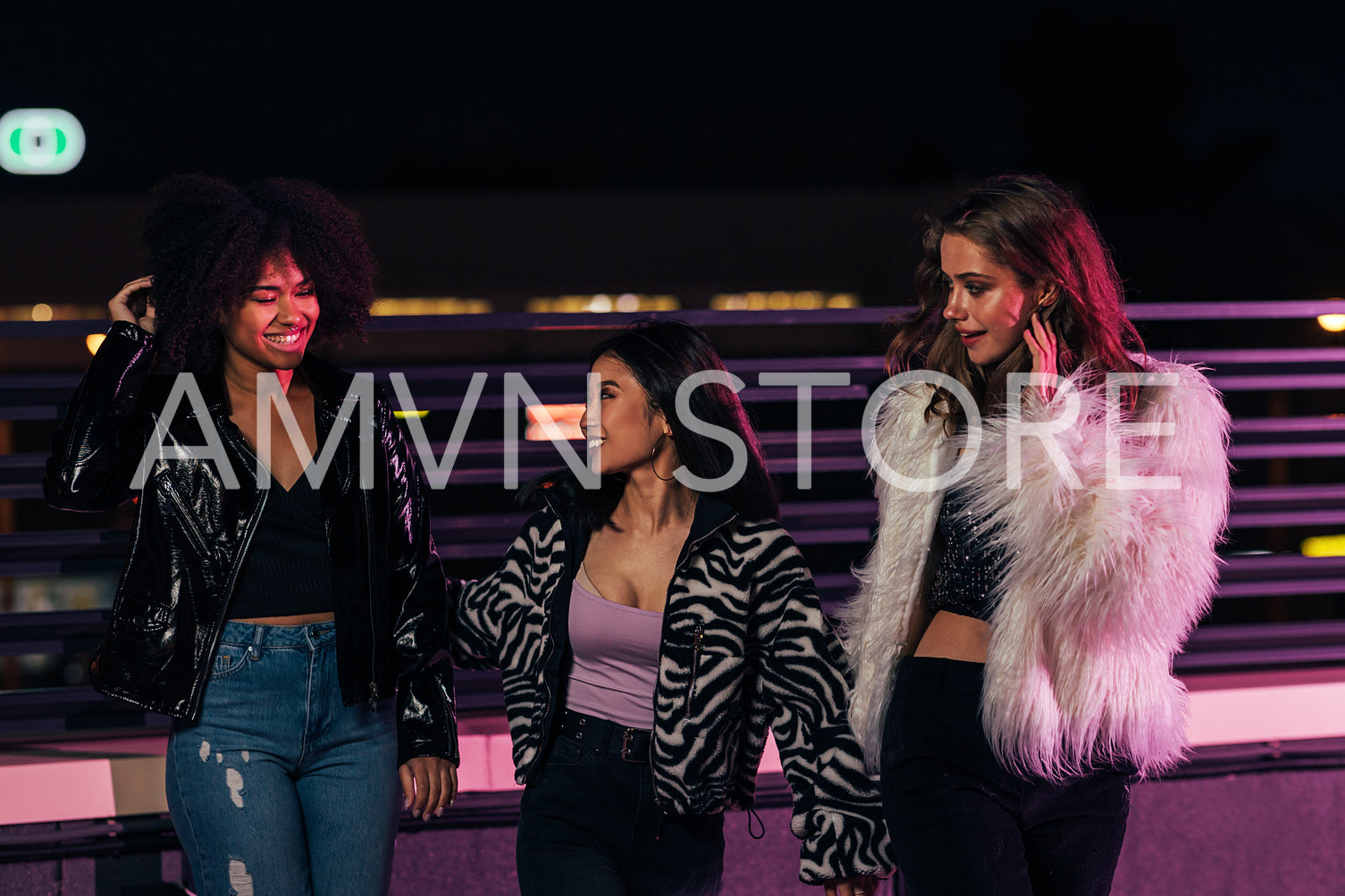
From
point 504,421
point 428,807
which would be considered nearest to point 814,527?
point 504,421

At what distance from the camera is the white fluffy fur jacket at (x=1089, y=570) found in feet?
8.36

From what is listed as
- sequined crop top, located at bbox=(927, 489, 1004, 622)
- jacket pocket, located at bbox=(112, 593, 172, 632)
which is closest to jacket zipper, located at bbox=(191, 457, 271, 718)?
jacket pocket, located at bbox=(112, 593, 172, 632)

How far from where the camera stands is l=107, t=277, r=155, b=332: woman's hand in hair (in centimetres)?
298

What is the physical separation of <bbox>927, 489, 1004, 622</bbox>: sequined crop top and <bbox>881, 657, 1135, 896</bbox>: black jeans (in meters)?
0.14

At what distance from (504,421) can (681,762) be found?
1.87 m

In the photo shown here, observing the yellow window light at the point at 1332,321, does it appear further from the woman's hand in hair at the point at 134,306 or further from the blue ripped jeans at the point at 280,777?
the woman's hand in hair at the point at 134,306

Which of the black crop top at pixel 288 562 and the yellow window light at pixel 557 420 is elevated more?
the yellow window light at pixel 557 420

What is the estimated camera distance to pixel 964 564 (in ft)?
8.86

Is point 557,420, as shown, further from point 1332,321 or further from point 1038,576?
point 1332,321

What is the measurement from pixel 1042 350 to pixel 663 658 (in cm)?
113

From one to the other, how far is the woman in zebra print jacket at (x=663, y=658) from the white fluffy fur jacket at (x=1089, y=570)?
254 mm

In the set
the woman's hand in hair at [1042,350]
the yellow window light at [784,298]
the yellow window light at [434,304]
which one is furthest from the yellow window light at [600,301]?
the woman's hand in hair at [1042,350]

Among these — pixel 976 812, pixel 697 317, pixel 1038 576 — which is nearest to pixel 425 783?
pixel 976 812

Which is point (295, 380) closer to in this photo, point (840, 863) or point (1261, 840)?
point (840, 863)
